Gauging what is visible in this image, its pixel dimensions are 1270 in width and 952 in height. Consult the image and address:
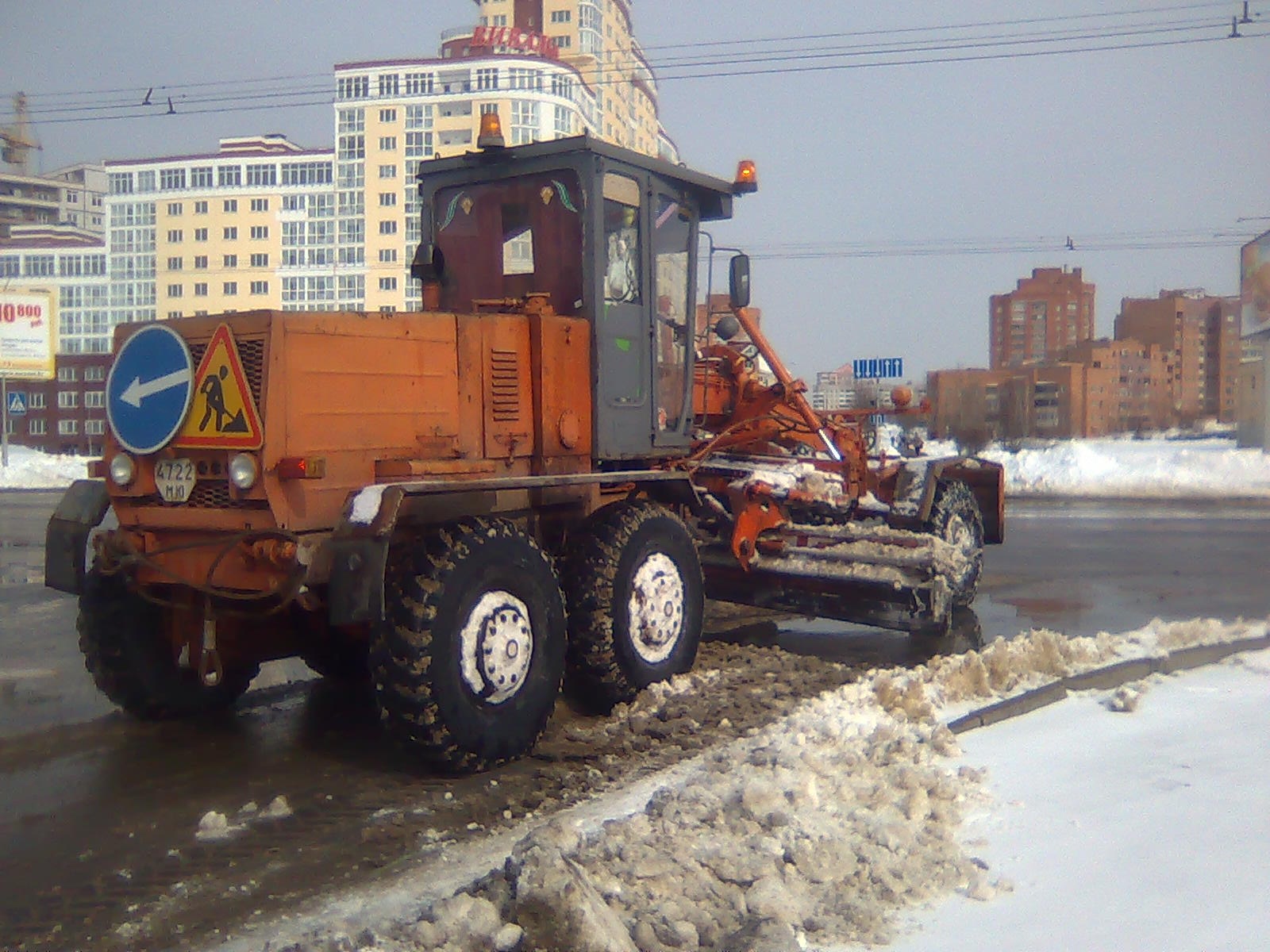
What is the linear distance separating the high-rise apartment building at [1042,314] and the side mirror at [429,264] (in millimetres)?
115864

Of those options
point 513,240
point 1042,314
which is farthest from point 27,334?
point 1042,314

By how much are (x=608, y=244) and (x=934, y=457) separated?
4.13 m

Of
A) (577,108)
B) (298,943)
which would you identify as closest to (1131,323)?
(577,108)

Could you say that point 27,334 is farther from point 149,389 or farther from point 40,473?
point 149,389

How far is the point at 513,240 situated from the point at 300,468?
98.0 inches

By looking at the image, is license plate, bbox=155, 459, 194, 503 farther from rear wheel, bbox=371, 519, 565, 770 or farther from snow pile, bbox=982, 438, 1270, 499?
snow pile, bbox=982, 438, 1270, 499

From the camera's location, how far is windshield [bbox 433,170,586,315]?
658cm

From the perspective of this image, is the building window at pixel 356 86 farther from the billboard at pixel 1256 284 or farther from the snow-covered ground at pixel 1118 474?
the billboard at pixel 1256 284

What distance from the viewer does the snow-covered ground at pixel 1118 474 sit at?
946 inches

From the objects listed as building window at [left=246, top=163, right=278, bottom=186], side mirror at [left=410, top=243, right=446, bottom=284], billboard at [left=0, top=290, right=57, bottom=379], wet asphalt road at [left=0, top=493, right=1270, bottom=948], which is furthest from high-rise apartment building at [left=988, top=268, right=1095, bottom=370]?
side mirror at [left=410, top=243, right=446, bottom=284]

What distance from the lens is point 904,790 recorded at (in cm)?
437

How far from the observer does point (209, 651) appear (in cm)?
543

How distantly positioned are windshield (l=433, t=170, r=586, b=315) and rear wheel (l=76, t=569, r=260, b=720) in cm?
244

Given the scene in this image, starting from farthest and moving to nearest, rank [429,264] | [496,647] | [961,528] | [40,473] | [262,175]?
[262,175], [40,473], [961,528], [429,264], [496,647]
